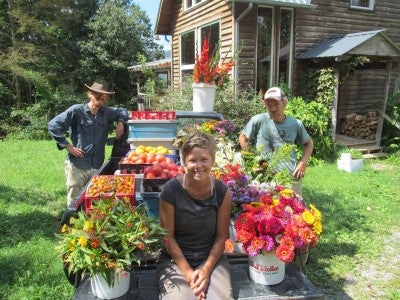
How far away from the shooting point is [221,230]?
7.71ft

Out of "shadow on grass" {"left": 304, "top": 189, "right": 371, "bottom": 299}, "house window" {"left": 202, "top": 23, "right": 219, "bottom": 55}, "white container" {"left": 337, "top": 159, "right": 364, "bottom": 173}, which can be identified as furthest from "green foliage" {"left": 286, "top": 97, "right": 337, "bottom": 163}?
"house window" {"left": 202, "top": 23, "right": 219, "bottom": 55}

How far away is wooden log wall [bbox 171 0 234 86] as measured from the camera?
9.42 m

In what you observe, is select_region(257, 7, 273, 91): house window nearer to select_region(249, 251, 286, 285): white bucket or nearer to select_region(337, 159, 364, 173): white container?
select_region(337, 159, 364, 173): white container

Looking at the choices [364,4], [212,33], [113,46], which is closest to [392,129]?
[364,4]

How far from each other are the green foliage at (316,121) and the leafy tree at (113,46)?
49.7 feet

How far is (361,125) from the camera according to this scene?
10.8 meters

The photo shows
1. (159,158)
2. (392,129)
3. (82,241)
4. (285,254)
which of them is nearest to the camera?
(82,241)

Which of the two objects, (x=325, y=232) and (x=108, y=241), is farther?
(x=325, y=232)

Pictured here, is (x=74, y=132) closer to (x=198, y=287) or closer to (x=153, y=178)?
(x=153, y=178)

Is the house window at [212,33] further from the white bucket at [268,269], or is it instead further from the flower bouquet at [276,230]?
the white bucket at [268,269]

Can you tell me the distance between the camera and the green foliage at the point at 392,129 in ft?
33.6

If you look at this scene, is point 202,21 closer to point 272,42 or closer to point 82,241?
point 272,42

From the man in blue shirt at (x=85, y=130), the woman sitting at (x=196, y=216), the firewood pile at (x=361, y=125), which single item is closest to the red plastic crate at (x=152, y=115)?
the man in blue shirt at (x=85, y=130)

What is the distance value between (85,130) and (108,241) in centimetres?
246
